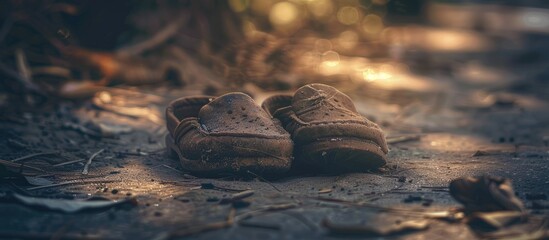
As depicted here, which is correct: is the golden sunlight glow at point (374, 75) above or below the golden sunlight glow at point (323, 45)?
below

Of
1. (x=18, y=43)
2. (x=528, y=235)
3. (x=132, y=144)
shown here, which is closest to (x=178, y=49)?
(x=18, y=43)

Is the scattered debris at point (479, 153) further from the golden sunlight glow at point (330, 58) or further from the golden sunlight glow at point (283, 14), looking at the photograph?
the golden sunlight glow at point (283, 14)

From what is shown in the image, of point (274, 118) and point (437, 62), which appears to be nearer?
point (274, 118)

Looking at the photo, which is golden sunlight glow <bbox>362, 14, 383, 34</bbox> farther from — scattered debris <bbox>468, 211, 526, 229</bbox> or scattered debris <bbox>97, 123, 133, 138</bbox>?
scattered debris <bbox>468, 211, 526, 229</bbox>

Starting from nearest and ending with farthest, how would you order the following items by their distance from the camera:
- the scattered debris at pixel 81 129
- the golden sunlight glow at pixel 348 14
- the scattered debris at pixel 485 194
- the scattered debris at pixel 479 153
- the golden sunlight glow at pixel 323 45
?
the scattered debris at pixel 485 194 → the scattered debris at pixel 479 153 → the scattered debris at pixel 81 129 → the golden sunlight glow at pixel 323 45 → the golden sunlight glow at pixel 348 14

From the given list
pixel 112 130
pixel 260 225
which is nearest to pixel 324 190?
pixel 260 225

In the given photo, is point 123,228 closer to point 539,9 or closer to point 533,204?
point 533,204

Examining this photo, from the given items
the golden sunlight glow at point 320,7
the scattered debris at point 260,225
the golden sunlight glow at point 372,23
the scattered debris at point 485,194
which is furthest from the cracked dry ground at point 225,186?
the golden sunlight glow at point 372,23

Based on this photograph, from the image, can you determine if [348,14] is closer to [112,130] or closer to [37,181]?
[112,130]
